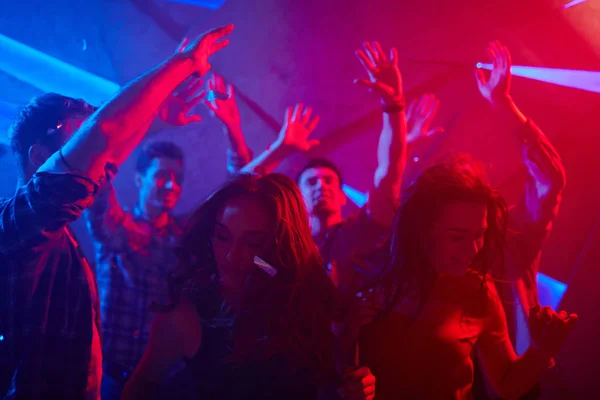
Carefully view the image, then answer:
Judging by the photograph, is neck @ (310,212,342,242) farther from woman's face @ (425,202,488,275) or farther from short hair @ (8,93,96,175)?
short hair @ (8,93,96,175)

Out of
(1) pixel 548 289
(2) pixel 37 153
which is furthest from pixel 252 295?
(1) pixel 548 289

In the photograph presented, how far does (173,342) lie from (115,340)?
85cm

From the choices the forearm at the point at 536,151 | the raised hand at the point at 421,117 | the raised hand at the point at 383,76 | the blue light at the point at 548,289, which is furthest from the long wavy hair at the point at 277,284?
the blue light at the point at 548,289

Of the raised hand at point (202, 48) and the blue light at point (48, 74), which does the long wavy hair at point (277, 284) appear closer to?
the raised hand at point (202, 48)

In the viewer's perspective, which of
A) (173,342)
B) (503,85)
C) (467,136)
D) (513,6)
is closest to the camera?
(173,342)

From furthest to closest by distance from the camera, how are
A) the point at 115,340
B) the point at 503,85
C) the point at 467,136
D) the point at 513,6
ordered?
the point at 467,136 < the point at 513,6 < the point at 503,85 < the point at 115,340

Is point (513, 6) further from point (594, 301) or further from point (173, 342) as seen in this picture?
point (173, 342)

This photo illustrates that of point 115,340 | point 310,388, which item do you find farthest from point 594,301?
point 115,340

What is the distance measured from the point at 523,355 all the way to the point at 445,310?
0.34 metres

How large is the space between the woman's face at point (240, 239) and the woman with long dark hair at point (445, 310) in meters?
0.47

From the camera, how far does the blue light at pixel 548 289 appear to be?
2.46m

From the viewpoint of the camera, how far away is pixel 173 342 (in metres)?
1.27

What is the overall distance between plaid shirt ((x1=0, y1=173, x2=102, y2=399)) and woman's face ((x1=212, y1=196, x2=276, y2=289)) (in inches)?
18.2

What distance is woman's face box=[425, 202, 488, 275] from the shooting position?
1.53 metres
